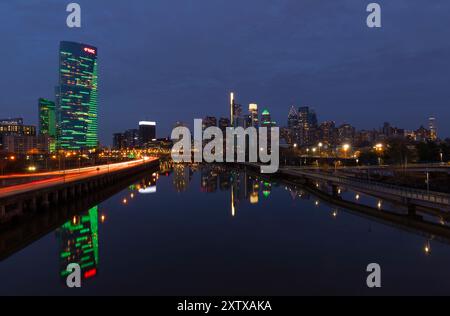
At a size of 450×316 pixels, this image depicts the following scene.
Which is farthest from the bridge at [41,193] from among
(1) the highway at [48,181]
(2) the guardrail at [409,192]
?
(2) the guardrail at [409,192]

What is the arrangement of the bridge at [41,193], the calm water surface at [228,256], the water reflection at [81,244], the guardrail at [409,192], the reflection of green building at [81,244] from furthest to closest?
the bridge at [41,193] < the guardrail at [409,192] < the reflection of green building at [81,244] < the water reflection at [81,244] < the calm water surface at [228,256]

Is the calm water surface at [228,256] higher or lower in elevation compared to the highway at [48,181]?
lower

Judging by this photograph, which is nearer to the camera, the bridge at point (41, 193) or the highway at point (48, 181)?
the bridge at point (41, 193)

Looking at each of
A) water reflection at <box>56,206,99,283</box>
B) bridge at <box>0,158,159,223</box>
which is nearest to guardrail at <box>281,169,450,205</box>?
water reflection at <box>56,206,99,283</box>

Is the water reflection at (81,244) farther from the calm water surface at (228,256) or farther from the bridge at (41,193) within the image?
the bridge at (41,193)

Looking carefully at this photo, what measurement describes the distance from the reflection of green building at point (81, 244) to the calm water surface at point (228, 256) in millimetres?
75

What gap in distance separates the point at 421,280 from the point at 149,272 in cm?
1533

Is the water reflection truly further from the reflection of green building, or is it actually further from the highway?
the highway

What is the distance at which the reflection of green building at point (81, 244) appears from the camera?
22.6m

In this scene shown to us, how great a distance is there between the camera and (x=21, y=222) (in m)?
32.0

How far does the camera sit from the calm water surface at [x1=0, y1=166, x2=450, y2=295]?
1886 cm

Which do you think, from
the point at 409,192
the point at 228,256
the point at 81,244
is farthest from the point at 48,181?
the point at 409,192
